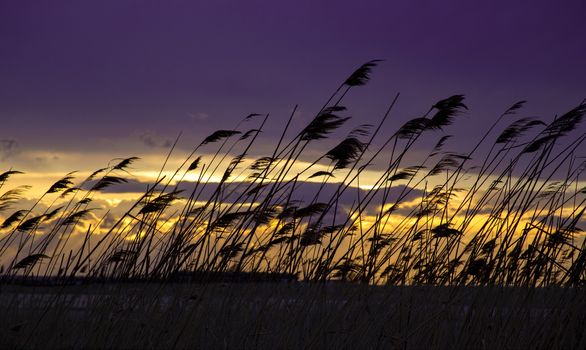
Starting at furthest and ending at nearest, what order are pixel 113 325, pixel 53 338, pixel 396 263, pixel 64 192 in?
pixel 64 192, pixel 396 263, pixel 53 338, pixel 113 325

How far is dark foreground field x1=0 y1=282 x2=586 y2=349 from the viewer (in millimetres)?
4211

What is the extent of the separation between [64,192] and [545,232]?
4562 millimetres

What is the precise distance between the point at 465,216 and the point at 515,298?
96 centimetres

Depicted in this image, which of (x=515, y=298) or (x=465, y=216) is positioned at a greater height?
(x=465, y=216)

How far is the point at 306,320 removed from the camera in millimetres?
4582

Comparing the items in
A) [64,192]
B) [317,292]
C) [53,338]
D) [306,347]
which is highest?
[64,192]

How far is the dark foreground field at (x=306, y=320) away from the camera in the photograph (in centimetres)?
421

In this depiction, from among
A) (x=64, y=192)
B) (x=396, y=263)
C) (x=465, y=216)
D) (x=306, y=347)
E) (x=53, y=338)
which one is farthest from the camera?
(x=64, y=192)

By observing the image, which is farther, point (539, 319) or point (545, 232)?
point (545, 232)

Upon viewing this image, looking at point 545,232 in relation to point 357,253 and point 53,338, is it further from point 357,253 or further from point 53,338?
point 53,338

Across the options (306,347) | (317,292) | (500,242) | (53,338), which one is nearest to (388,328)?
(317,292)

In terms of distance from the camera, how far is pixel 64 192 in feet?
21.1

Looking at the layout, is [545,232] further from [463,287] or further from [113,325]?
[113,325]

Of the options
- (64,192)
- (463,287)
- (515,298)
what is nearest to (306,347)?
(463,287)
